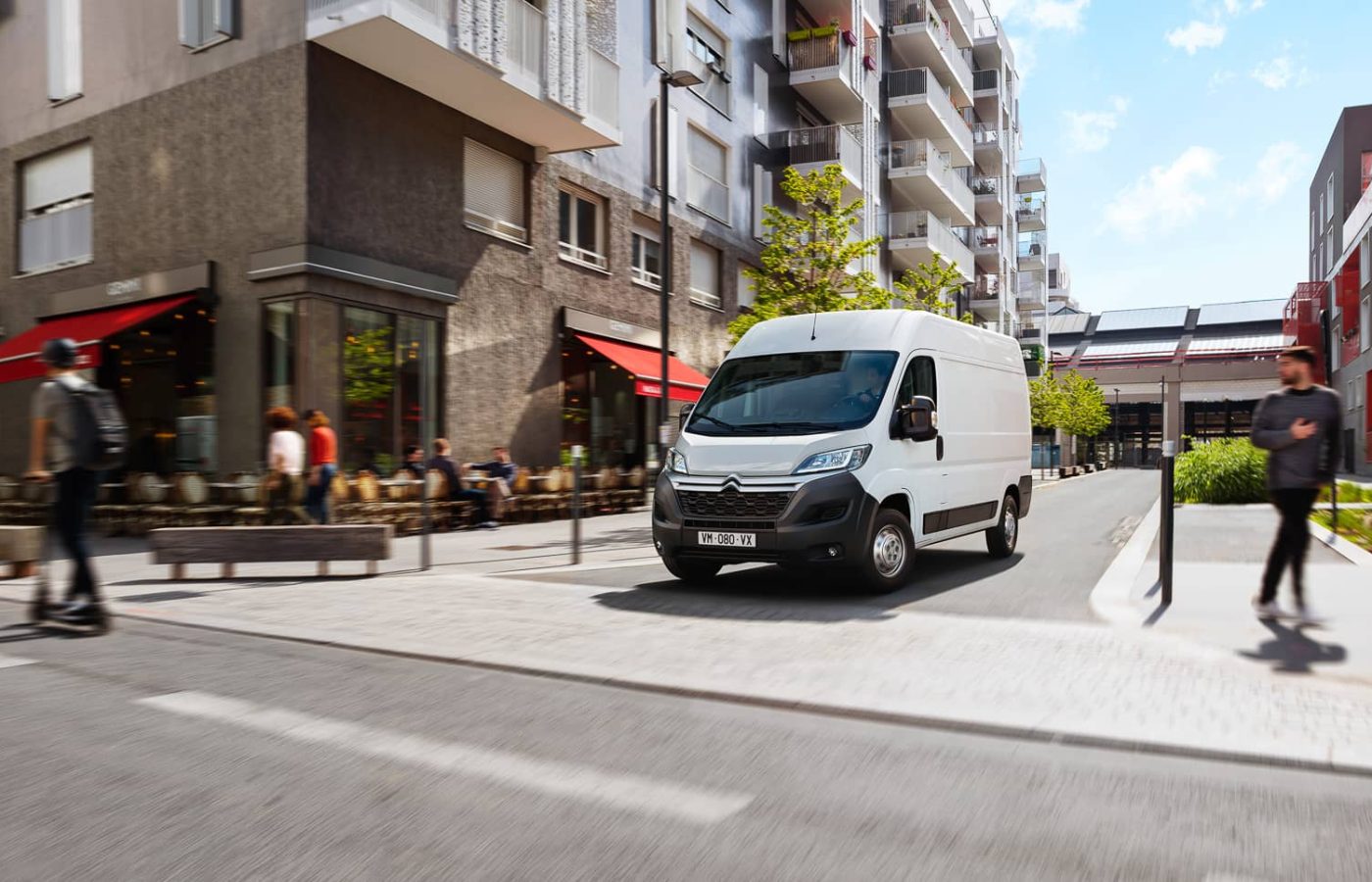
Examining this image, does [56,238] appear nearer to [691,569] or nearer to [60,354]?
[60,354]

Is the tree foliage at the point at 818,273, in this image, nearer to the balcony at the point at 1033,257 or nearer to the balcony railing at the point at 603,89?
the balcony railing at the point at 603,89

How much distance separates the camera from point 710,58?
24141 mm

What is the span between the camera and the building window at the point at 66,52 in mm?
16797

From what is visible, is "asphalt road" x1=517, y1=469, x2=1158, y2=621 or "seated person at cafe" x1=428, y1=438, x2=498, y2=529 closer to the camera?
"asphalt road" x1=517, y1=469, x2=1158, y2=621

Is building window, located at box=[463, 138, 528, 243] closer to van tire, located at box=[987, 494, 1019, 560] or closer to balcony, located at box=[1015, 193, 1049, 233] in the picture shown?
van tire, located at box=[987, 494, 1019, 560]

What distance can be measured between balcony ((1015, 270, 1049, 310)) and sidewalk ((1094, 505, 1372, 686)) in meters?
50.1

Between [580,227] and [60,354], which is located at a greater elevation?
[580,227]

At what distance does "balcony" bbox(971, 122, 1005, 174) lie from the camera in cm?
4616

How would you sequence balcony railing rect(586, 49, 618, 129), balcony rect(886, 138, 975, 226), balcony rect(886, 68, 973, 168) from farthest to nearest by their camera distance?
balcony rect(886, 68, 973, 168) → balcony rect(886, 138, 975, 226) → balcony railing rect(586, 49, 618, 129)

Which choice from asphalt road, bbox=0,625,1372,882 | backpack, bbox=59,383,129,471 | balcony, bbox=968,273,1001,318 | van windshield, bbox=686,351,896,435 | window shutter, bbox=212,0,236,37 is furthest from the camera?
balcony, bbox=968,273,1001,318

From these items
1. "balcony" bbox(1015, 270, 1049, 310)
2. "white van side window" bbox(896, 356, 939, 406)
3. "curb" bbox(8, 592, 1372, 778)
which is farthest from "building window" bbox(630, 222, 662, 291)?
"balcony" bbox(1015, 270, 1049, 310)

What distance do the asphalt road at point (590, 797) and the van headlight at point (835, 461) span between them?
3.17m

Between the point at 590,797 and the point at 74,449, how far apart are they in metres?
4.72

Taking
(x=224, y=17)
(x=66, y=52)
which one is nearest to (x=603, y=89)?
(x=224, y=17)
